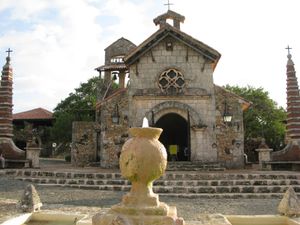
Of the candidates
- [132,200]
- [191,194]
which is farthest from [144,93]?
[132,200]

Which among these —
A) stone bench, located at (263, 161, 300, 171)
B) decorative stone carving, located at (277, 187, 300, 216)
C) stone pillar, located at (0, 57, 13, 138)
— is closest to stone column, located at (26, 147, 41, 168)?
stone pillar, located at (0, 57, 13, 138)

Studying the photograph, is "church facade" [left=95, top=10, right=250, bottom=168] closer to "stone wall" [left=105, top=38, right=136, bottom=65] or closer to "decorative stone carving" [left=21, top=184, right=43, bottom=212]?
"decorative stone carving" [left=21, top=184, right=43, bottom=212]

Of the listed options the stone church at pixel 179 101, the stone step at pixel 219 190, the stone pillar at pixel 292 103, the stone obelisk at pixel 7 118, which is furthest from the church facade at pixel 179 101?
the stone step at pixel 219 190

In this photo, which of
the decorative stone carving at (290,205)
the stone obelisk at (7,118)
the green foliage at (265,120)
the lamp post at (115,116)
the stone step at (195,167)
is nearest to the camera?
the decorative stone carving at (290,205)

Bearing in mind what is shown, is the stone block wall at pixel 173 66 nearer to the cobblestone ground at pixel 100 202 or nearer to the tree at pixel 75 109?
the cobblestone ground at pixel 100 202

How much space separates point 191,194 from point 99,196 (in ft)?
10.5

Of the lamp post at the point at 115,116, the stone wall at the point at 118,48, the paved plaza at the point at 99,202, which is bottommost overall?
the paved plaza at the point at 99,202

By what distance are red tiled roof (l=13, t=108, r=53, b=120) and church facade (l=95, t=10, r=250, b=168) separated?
92.6 ft

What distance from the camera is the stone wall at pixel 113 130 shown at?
1856 cm

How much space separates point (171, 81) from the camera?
18.9 metres

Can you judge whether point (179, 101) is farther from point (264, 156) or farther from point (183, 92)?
point (264, 156)

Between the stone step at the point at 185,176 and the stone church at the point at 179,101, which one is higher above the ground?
the stone church at the point at 179,101

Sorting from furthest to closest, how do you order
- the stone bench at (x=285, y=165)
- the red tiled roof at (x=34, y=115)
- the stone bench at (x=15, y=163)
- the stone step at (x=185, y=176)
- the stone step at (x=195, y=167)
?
1. the red tiled roof at (x=34, y=115)
2. the stone bench at (x=15, y=163)
3. the stone bench at (x=285, y=165)
4. the stone step at (x=195, y=167)
5. the stone step at (x=185, y=176)

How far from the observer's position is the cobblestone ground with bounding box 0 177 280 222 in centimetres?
884
